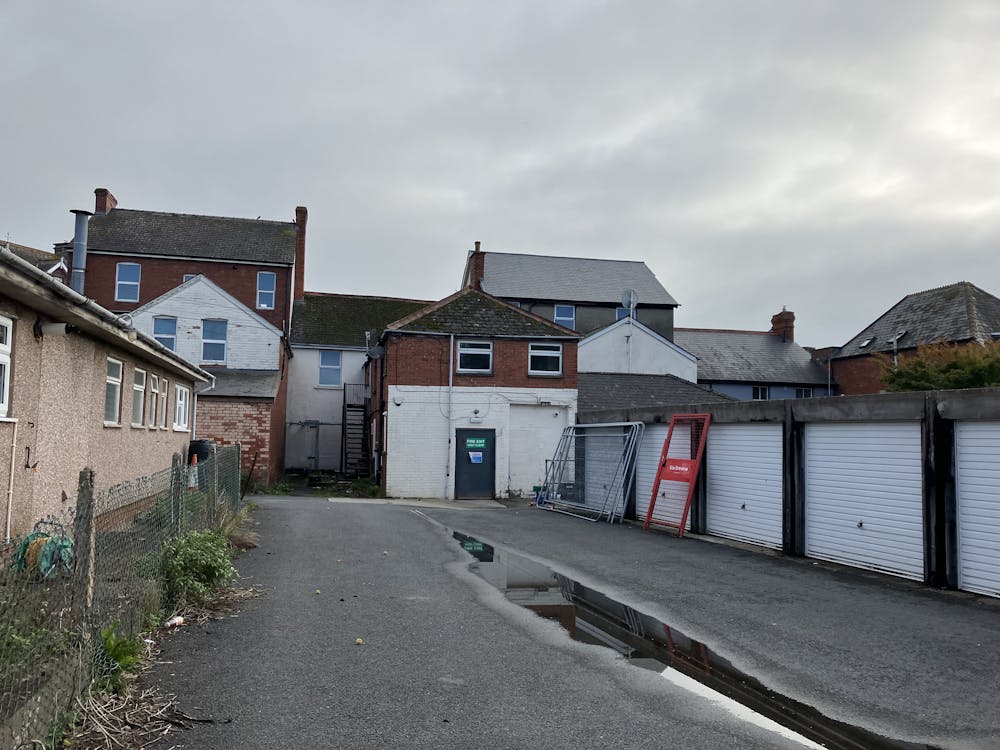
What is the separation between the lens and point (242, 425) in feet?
85.9

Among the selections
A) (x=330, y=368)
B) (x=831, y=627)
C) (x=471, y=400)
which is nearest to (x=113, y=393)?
(x=831, y=627)

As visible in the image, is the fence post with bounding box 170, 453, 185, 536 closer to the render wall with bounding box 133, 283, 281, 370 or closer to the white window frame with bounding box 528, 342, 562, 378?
the white window frame with bounding box 528, 342, 562, 378

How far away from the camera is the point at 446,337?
1048 inches

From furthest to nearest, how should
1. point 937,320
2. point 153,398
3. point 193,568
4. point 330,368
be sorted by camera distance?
point 937,320 < point 330,368 < point 153,398 < point 193,568

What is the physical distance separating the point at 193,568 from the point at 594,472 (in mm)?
13805

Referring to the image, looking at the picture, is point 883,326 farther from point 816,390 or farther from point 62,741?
point 62,741

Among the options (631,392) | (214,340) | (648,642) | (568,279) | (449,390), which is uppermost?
(568,279)

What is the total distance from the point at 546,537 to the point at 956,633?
817cm

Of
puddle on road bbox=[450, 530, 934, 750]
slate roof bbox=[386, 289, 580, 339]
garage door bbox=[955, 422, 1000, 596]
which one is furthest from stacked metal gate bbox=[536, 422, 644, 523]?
garage door bbox=[955, 422, 1000, 596]

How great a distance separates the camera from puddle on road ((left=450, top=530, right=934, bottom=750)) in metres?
5.30

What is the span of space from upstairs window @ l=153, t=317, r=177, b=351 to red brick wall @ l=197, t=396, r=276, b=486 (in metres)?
4.69

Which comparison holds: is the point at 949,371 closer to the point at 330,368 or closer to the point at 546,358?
the point at 546,358

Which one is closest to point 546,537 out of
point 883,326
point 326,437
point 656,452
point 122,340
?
point 656,452

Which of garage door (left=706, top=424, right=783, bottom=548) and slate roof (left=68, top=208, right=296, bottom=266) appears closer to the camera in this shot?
garage door (left=706, top=424, right=783, bottom=548)
